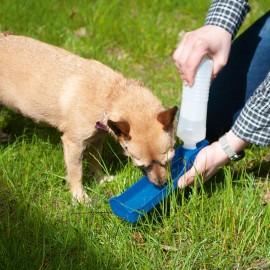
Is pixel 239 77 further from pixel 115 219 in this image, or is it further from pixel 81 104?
pixel 115 219

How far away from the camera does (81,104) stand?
11.1ft

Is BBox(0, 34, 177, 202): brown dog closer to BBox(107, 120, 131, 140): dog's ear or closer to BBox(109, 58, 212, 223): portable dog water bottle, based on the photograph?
BBox(107, 120, 131, 140): dog's ear

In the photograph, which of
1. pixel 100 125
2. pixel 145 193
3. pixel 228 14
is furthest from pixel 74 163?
pixel 228 14

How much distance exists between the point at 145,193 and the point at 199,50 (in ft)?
3.20

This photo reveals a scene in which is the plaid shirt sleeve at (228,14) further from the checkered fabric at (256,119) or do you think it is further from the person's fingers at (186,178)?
the person's fingers at (186,178)

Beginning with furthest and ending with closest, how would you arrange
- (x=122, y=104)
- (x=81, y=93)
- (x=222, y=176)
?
(x=222, y=176), (x=81, y=93), (x=122, y=104)

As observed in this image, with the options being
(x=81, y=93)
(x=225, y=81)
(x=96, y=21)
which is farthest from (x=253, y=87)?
(x=96, y=21)

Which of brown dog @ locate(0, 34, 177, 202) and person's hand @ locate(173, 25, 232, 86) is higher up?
person's hand @ locate(173, 25, 232, 86)

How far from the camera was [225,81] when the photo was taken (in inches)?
166

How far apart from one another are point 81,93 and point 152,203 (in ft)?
3.17

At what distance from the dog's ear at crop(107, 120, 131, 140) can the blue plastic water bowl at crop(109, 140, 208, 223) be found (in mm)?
361

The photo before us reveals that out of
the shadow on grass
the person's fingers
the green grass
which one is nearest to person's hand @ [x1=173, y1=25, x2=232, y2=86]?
the person's fingers

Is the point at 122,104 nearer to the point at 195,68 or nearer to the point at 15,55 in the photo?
the point at 195,68

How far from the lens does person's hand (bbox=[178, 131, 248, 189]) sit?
300cm
